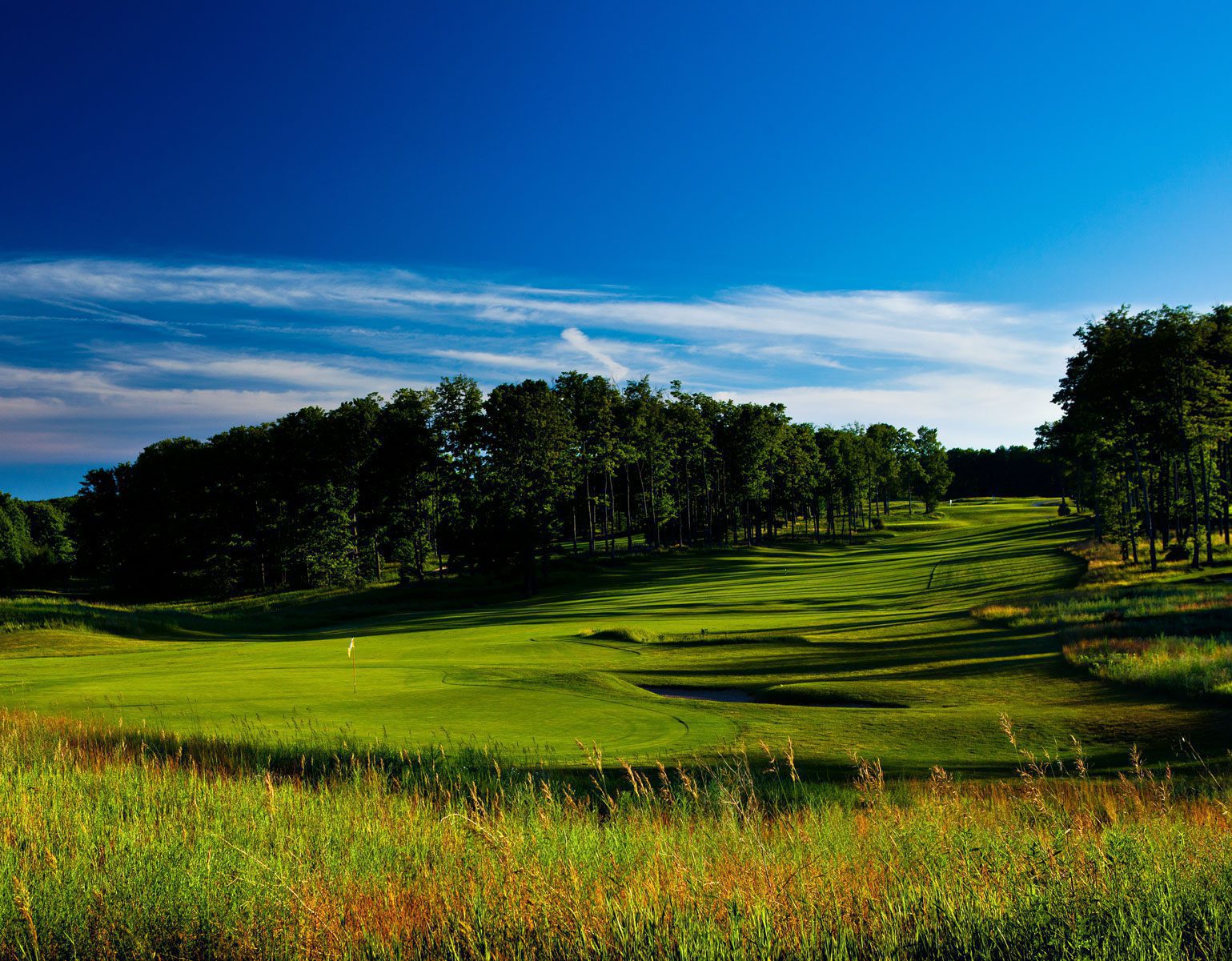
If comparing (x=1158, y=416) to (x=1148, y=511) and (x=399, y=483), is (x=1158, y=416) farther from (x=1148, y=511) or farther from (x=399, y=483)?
(x=399, y=483)

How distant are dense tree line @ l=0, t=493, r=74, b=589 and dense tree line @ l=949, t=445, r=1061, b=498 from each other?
142 metres

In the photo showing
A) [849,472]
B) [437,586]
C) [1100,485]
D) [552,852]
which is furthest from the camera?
[849,472]

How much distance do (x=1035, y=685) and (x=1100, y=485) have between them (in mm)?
35683

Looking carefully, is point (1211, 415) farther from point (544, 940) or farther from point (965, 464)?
point (965, 464)

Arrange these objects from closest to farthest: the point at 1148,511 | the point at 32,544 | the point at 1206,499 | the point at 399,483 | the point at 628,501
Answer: the point at 1206,499 → the point at 1148,511 → the point at 399,483 → the point at 628,501 → the point at 32,544

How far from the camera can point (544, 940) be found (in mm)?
3812

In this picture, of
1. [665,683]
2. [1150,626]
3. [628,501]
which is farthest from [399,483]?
[1150,626]

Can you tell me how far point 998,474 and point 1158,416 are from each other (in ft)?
408

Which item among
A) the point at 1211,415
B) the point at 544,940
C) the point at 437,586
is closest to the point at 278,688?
the point at 544,940

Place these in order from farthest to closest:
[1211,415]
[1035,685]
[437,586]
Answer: [437,586] → [1211,415] → [1035,685]

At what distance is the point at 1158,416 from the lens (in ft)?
118

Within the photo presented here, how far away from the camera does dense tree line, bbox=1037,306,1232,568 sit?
33750 millimetres

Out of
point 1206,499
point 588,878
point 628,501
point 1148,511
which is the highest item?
point 628,501

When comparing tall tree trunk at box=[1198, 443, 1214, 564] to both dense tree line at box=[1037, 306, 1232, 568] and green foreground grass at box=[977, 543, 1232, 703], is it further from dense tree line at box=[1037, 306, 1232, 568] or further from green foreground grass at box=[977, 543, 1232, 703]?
green foreground grass at box=[977, 543, 1232, 703]
